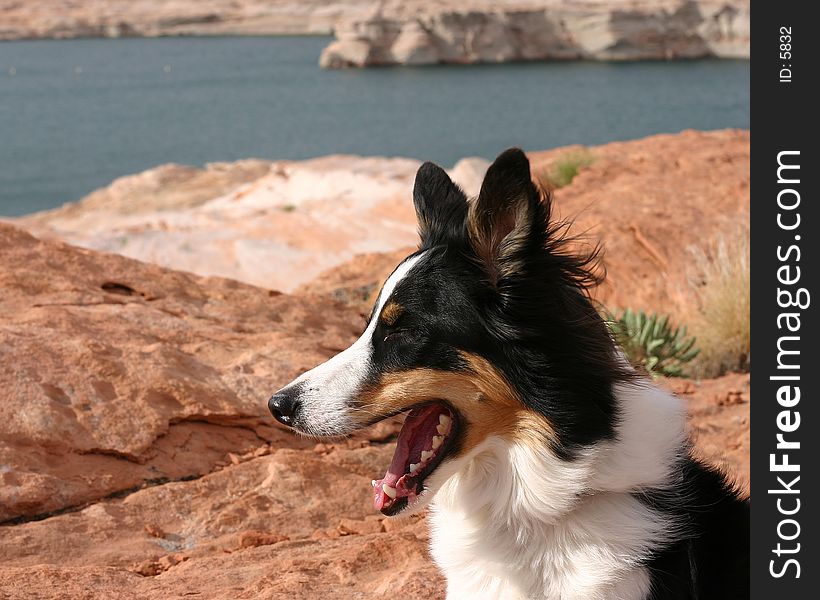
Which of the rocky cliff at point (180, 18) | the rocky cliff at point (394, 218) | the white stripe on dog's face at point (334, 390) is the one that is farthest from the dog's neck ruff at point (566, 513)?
the rocky cliff at point (180, 18)

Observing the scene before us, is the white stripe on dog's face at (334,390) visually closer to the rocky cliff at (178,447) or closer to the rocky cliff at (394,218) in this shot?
the rocky cliff at (178,447)

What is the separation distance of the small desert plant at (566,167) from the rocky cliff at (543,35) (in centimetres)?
4451

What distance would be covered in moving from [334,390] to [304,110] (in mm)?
38728

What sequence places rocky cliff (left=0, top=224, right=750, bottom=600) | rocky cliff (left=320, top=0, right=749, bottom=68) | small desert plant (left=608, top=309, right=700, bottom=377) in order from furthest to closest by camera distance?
rocky cliff (left=320, top=0, right=749, bottom=68)
small desert plant (left=608, top=309, right=700, bottom=377)
rocky cliff (left=0, top=224, right=750, bottom=600)

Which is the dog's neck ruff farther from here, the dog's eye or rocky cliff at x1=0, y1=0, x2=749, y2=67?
rocky cliff at x1=0, y1=0, x2=749, y2=67

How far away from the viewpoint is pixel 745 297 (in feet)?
30.5

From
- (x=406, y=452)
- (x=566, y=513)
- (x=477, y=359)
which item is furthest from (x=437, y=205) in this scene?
(x=566, y=513)

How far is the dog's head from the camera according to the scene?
3248 mm

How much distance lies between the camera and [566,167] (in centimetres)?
1369

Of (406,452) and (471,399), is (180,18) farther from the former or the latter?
(471,399)

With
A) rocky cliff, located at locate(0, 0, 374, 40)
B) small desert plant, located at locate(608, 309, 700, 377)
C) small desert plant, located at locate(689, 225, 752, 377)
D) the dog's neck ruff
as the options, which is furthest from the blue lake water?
the dog's neck ruff

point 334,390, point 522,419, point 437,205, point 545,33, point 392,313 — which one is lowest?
point 522,419

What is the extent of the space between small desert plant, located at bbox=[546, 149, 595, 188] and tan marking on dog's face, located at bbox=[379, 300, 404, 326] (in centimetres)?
1019
